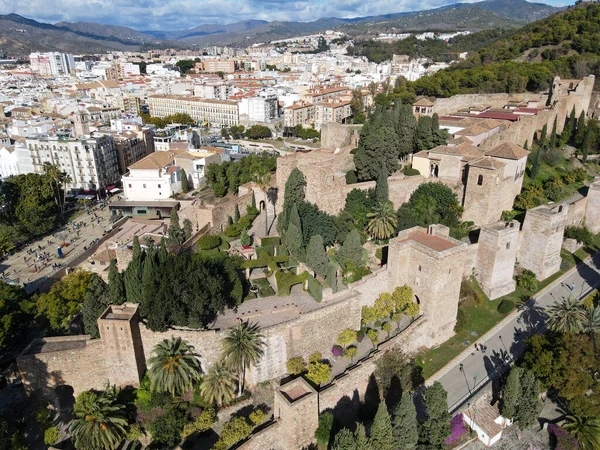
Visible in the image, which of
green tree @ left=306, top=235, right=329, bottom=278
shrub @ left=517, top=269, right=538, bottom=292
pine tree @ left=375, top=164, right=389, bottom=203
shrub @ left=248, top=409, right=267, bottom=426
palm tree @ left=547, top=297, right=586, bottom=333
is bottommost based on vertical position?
shrub @ left=248, top=409, right=267, bottom=426

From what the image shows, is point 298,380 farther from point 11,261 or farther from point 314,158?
point 11,261

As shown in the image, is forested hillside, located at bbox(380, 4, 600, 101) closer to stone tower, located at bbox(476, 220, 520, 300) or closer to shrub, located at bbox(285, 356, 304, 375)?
stone tower, located at bbox(476, 220, 520, 300)

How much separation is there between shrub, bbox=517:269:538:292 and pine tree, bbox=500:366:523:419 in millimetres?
7460

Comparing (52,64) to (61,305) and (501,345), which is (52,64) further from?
(501,345)

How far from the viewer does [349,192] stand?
24.9 metres

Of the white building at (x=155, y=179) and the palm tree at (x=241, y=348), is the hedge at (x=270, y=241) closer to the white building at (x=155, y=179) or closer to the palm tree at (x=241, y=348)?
the palm tree at (x=241, y=348)

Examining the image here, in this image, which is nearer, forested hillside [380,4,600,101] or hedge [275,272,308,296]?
hedge [275,272,308,296]

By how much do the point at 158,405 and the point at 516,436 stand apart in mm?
13677

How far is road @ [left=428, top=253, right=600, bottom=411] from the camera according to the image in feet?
62.2

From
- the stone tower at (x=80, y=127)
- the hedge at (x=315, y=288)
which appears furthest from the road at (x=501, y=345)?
the stone tower at (x=80, y=127)

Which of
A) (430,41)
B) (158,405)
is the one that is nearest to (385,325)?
(158,405)

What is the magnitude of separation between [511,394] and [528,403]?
3.64 feet

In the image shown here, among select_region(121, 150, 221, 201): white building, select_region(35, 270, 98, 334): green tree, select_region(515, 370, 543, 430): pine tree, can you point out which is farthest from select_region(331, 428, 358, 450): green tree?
select_region(121, 150, 221, 201): white building

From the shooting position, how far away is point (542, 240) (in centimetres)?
2425
